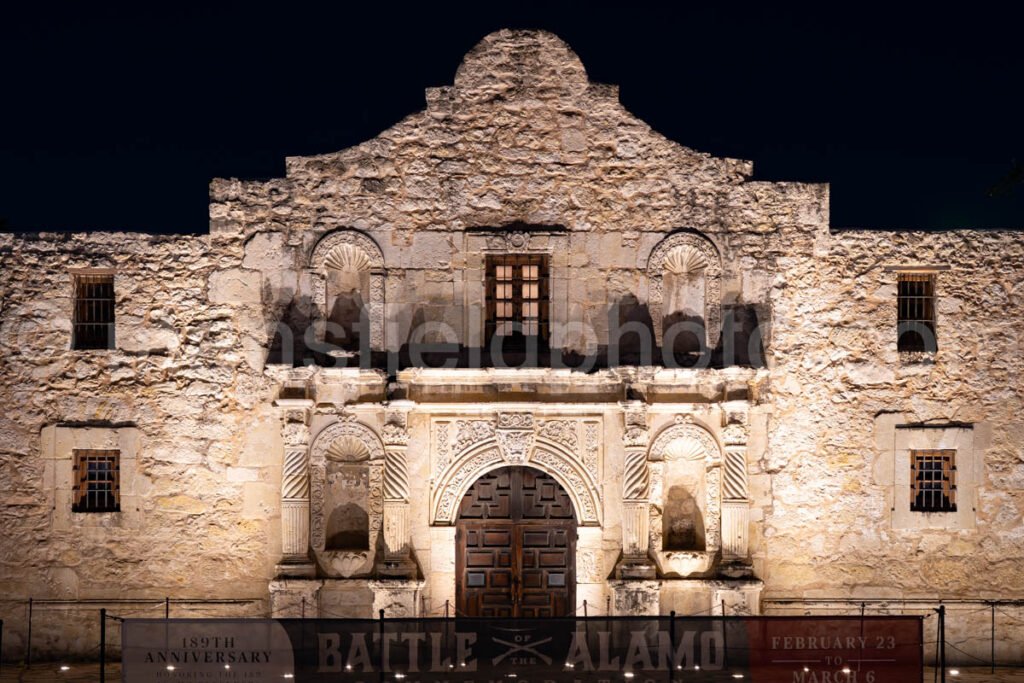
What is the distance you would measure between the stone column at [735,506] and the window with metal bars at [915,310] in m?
2.75

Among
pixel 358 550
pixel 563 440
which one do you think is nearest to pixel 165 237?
pixel 358 550

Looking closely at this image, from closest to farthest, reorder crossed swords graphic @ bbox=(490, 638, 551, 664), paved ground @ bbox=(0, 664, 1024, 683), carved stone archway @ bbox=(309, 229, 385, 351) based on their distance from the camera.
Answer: crossed swords graphic @ bbox=(490, 638, 551, 664)
paved ground @ bbox=(0, 664, 1024, 683)
carved stone archway @ bbox=(309, 229, 385, 351)

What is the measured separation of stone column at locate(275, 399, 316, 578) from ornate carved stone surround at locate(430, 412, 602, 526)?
5.54ft

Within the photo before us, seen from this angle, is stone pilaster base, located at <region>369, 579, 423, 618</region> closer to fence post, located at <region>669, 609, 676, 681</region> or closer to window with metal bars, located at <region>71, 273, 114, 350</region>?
fence post, located at <region>669, 609, 676, 681</region>

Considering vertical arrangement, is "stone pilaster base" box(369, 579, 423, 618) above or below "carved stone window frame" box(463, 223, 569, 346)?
below

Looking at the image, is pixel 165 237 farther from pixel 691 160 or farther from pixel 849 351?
pixel 849 351

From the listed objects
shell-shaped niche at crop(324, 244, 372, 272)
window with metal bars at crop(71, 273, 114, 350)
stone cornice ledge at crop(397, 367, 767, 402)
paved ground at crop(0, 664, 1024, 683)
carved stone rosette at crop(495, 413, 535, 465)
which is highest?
shell-shaped niche at crop(324, 244, 372, 272)

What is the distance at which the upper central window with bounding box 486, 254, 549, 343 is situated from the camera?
16906mm

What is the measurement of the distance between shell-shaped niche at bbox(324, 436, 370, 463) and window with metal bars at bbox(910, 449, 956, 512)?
7504 mm

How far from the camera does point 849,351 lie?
55.4 ft

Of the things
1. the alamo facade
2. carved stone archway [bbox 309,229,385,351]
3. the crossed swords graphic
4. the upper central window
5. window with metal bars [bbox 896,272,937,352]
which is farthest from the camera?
window with metal bars [bbox 896,272,937,352]

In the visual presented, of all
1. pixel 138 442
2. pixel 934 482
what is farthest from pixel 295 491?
pixel 934 482

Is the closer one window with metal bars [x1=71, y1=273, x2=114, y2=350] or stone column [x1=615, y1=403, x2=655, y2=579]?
stone column [x1=615, y1=403, x2=655, y2=579]

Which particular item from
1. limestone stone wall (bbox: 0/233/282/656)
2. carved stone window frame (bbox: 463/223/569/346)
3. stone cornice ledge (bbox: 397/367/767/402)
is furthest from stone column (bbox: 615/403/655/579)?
limestone stone wall (bbox: 0/233/282/656)
